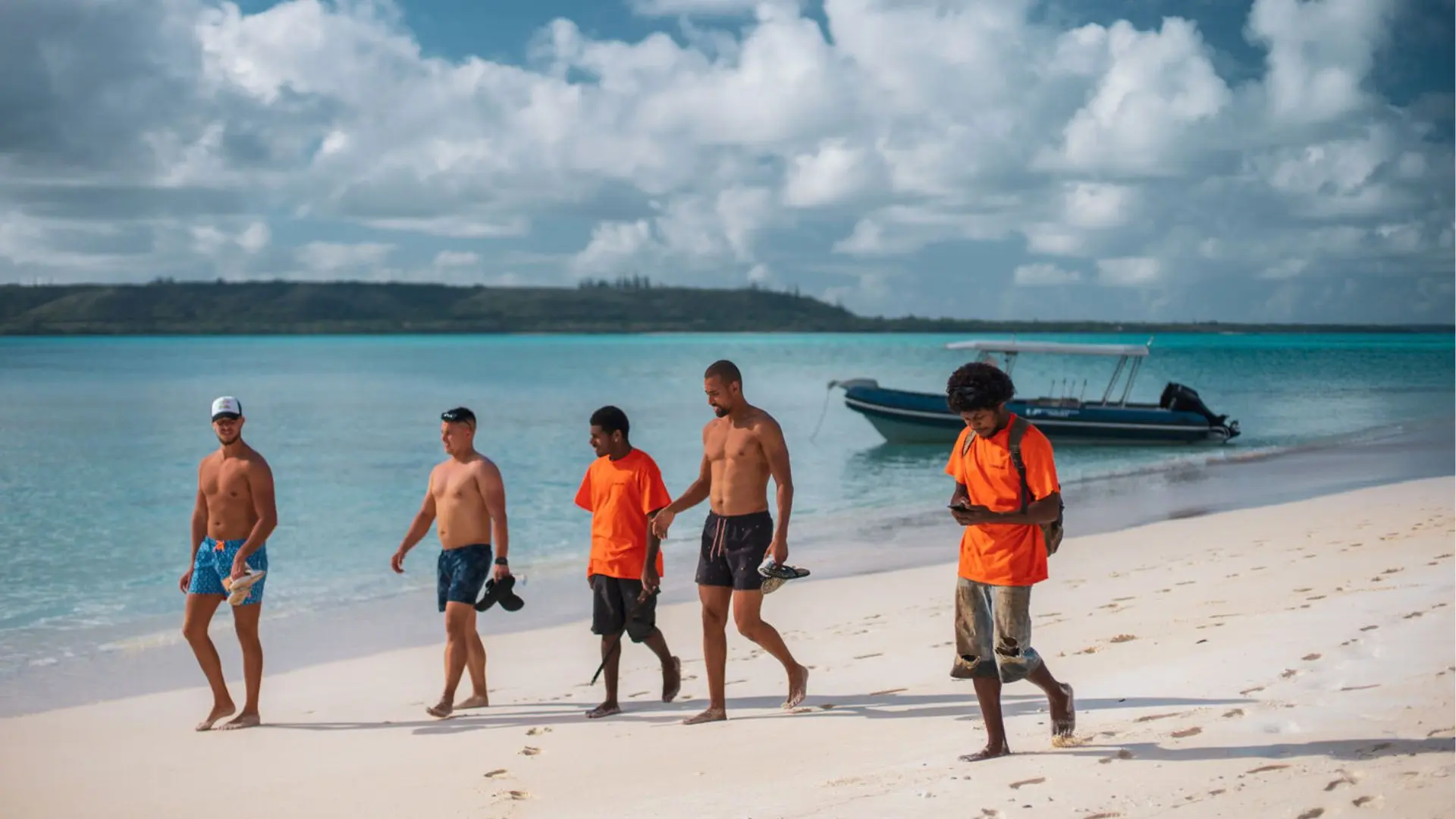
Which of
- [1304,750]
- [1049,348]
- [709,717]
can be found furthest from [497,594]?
[1049,348]

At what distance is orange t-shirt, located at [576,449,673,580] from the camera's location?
21.4ft

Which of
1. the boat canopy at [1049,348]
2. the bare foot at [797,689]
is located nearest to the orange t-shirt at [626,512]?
the bare foot at [797,689]

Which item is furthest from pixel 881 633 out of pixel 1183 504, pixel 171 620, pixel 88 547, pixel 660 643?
pixel 88 547

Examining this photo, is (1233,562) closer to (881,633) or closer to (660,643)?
(881,633)

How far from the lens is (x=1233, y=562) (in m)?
11.0

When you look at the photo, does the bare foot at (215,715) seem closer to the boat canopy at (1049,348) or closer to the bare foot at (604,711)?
the bare foot at (604,711)

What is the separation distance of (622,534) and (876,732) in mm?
1622

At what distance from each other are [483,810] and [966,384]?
252 cm

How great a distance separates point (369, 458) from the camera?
30219mm

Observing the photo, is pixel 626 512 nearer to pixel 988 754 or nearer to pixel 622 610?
pixel 622 610

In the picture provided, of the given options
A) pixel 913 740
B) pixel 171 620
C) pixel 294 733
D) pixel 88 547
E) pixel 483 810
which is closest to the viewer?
pixel 483 810

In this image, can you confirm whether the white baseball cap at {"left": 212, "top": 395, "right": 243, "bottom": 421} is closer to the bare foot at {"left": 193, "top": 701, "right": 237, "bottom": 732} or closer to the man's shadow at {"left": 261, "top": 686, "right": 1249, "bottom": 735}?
the bare foot at {"left": 193, "top": 701, "right": 237, "bottom": 732}

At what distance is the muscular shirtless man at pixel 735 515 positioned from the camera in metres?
6.12

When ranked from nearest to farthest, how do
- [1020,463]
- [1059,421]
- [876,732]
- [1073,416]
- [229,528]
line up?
1. [1020,463]
2. [876,732]
3. [229,528]
4. [1073,416]
5. [1059,421]
